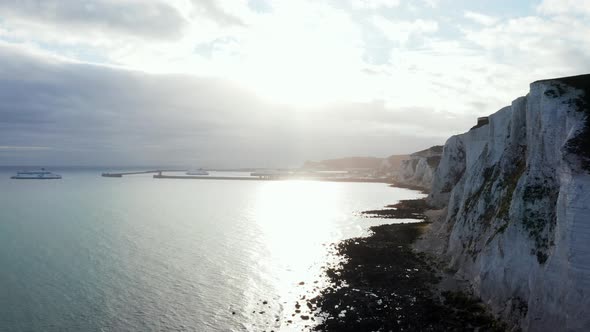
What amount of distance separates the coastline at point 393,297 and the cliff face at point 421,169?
304ft

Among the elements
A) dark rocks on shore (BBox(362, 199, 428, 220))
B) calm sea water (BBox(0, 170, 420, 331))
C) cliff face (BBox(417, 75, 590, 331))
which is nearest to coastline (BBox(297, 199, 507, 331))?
cliff face (BBox(417, 75, 590, 331))

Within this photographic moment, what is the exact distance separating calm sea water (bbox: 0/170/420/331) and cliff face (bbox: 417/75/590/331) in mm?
12377

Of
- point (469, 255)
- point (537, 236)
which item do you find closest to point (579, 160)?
point (537, 236)

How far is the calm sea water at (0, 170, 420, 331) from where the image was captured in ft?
77.6

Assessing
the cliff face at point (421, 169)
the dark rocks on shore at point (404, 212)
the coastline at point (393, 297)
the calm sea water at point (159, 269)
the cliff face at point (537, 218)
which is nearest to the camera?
the cliff face at point (537, 218)

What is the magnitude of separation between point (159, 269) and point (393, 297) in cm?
2152

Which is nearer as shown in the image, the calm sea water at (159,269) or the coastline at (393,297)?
the coastline at (393,297)

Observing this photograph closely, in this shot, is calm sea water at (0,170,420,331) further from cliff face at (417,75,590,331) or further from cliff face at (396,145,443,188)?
cliff face at (396,145,443,188)

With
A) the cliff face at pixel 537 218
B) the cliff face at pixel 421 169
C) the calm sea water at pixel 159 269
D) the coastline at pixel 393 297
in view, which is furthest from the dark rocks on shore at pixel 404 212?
the cliff face at pixel 421 169

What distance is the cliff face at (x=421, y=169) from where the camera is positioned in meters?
127

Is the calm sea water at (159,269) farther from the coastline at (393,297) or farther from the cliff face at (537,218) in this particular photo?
the cliff face at (537,218)

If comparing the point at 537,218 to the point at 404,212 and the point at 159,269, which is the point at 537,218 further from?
the point at 404,212

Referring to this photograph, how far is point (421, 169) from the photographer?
5379 inches

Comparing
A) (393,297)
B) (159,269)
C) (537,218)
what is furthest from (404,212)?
(537,218)
